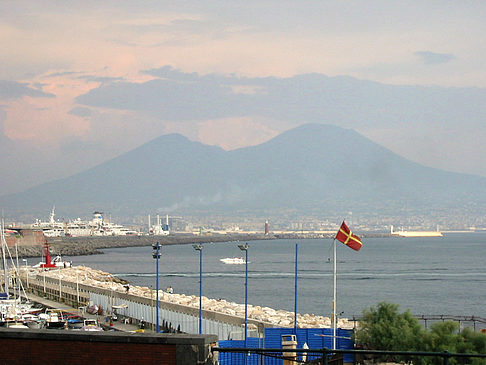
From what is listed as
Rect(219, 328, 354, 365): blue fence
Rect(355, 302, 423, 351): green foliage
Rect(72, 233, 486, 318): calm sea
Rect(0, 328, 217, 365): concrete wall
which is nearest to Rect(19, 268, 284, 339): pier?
Rect(219, 328, 354, 365): blue fence

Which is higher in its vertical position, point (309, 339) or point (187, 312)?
point (187, 312)

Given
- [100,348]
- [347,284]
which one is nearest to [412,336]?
[100,348]

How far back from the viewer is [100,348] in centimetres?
991

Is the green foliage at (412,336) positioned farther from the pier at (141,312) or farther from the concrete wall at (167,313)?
the concrete wall at (167,313)

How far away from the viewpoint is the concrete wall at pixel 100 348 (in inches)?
375

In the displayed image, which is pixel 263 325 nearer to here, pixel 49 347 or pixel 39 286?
pixel 49 347

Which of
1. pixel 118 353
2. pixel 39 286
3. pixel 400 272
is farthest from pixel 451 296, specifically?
pixel 118 353

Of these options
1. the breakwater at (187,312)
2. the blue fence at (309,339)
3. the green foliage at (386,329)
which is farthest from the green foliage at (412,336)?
the breakwater at (187,312)

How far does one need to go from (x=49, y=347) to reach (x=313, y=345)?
16.6 m

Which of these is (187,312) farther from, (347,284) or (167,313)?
(347,284)

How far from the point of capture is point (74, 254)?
14438 cm

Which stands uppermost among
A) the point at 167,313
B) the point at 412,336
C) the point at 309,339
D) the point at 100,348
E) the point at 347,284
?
the point at 347,284

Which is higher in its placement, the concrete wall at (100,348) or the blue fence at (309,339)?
the concrete wall at (100,348)

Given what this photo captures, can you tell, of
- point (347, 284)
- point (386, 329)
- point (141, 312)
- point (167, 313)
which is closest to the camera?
point (386, 329)
